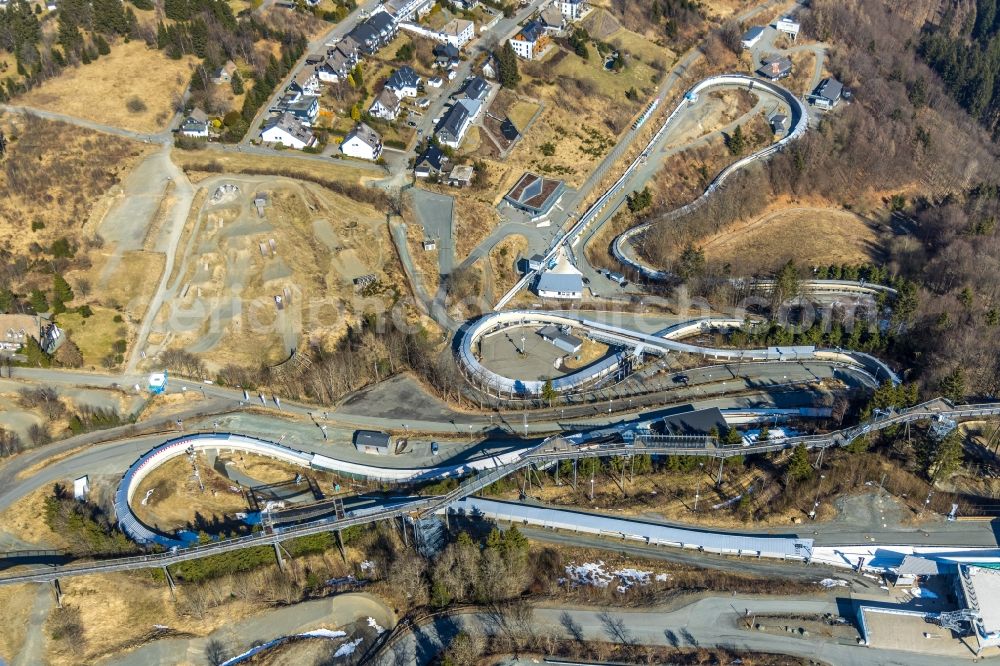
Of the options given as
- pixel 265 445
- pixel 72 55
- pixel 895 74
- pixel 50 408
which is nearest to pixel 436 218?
pixel 265 445

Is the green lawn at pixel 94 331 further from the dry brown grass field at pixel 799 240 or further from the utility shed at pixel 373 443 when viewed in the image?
the dry brown grass field at pixel 799 240

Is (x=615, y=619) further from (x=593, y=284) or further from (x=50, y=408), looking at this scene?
(x=50, y=408)

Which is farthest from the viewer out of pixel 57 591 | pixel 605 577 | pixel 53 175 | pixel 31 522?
pixel 53 175

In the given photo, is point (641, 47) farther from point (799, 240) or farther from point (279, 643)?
point (279, 643)

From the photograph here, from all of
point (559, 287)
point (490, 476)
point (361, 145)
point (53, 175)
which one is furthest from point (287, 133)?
point (490, 476)

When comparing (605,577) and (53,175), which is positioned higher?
(53,175)

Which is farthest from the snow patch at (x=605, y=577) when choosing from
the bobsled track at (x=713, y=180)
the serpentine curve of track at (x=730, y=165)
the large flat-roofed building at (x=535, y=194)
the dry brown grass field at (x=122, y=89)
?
the dry brown grass field at (x=122, y=89)

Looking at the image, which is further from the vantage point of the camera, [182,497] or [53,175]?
[53,175]

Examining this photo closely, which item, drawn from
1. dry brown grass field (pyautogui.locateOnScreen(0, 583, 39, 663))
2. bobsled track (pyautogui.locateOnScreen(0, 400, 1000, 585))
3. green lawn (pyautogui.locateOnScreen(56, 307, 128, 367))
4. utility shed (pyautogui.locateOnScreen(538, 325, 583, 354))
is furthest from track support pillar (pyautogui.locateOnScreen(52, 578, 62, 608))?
utility shed (pyautogui.locateOnScreen(538, 325, 583, 354))
